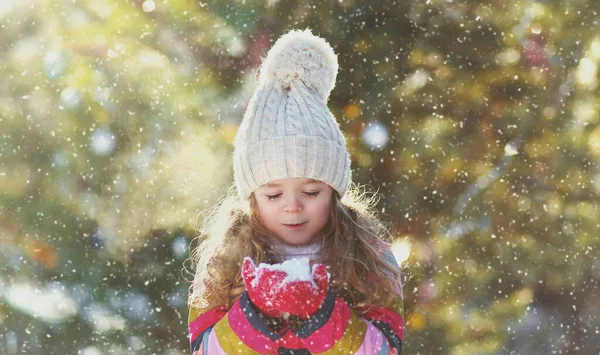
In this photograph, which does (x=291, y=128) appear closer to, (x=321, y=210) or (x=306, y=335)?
(x=321, y=210)

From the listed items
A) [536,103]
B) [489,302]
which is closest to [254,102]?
[536,103]

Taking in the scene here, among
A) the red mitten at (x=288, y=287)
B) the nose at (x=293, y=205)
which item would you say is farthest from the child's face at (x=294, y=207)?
the red mitten at (x=288, y=287)

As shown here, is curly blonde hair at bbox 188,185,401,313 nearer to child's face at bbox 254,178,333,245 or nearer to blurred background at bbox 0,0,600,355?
child's face at bbox 254,178,333,245

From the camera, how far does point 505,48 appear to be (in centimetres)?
331

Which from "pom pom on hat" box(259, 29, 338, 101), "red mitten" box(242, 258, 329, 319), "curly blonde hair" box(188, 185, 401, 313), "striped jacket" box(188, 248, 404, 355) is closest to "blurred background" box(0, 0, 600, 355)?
"pom pom on hat" box(259, 29, 338, 101)

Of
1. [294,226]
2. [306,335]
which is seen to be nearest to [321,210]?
[294,226]

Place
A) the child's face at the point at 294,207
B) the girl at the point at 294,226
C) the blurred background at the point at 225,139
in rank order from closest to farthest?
the girl at the point at 294,226
the child's face at the point at 294,207
the blurred background at the point at 225,139

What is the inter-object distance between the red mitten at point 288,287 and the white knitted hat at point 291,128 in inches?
11.9

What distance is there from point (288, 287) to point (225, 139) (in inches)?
59.9

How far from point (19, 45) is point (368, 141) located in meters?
1.39

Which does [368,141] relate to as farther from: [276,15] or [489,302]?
[489,302]

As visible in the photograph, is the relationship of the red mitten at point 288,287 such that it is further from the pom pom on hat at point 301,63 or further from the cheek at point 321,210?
the pom pom on hat at point 301,63

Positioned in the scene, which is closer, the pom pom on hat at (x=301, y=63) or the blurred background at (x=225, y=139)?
the pom pom on hat at (x=301, y=63)

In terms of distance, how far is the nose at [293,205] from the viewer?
209 centimetres
